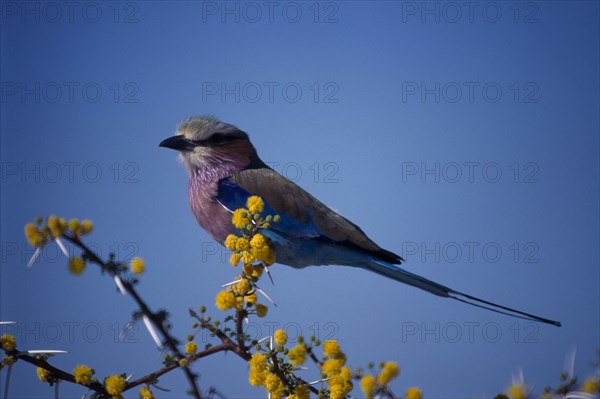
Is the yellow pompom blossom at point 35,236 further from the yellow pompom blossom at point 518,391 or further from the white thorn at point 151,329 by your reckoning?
the yellow pompom blossom at point 518,391

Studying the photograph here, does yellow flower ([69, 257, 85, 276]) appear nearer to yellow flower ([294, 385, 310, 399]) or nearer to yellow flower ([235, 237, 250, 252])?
yellow flower ([235, 237, 250, 252])

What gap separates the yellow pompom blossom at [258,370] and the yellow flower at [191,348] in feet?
0.59

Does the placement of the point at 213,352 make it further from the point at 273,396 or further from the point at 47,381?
the point at 47,381

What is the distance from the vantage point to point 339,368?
5.46 feet

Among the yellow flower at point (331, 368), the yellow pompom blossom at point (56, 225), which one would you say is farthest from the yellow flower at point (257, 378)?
the yellow pompom blossom at point (56, 225)

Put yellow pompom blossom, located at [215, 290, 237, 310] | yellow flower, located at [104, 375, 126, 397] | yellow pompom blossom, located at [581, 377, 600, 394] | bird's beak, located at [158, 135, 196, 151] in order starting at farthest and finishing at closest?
1. bird's beak, located at [158, 135, 196, 151]
2. yellow pompom blossom, located at [215, 290, 237, 310]
3. yellow flower, located at [104, 375, 126, 397]
4. yellow pompom blossom, located at [581, 377, 600, 394]

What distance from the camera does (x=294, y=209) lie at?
3551 mm

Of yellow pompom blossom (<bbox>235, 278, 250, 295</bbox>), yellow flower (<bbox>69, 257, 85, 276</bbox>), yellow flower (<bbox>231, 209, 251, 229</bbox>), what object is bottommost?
yellow pompom blossom (<bbox>235, 278, 250, 295</bbox>)

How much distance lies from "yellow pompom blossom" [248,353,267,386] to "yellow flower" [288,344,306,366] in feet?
0.31

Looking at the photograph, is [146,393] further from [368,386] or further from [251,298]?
[368,386]

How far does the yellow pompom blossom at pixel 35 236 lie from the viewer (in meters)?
1.61

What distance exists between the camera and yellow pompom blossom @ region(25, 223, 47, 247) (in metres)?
1.61

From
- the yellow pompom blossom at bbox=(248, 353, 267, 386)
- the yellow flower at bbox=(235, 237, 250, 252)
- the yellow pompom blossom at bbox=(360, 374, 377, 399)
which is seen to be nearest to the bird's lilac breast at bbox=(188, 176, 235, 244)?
the yellow flower at bbox=(235, 237, 250, 252)

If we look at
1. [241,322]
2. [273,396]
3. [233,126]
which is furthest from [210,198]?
[273,396]
